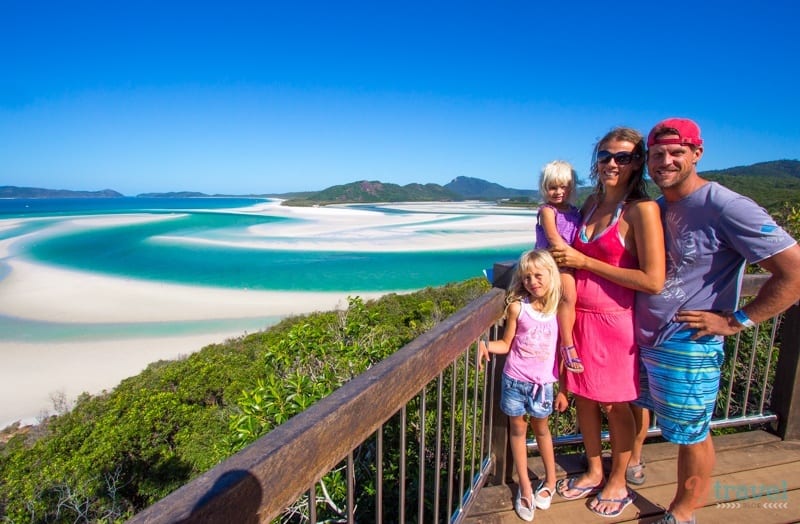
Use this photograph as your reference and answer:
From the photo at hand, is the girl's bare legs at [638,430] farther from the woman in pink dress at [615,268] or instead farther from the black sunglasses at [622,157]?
the black sunglasses at [622,157]

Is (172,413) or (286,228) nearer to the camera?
(172,413)

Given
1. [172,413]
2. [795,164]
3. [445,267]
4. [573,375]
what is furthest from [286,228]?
[795,164]

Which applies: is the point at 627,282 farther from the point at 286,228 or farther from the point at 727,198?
the point at 286,228

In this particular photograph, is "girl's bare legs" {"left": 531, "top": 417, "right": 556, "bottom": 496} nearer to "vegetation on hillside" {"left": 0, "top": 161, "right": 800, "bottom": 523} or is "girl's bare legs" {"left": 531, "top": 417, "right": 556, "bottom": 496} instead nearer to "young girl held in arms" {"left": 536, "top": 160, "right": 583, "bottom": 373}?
"young girl held in arms" {"left": 536, "top": 160, "right": 583, "bottom": 373}

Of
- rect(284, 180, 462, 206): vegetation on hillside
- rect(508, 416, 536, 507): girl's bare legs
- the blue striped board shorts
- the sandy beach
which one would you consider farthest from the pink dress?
rect(284, 180, 462, 206): vegetation on hillside

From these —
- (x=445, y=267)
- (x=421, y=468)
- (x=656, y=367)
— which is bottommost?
(x=445, y=267)

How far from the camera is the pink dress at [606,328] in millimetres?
1913

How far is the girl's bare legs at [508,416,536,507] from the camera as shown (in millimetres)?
2166

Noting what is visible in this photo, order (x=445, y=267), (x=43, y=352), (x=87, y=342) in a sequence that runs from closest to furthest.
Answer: (x=43, y=352), (x=87, y=342), (x=445, y=267)

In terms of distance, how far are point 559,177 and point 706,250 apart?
0.76m

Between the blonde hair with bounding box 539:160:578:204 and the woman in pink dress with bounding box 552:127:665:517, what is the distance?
0.16 m

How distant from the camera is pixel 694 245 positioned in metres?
1.74

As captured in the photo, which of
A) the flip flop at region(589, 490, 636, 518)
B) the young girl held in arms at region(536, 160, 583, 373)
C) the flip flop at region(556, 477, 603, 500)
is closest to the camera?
the young girl held in arms at region(536, 160, 583, 373)

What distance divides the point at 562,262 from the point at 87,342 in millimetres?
17353
